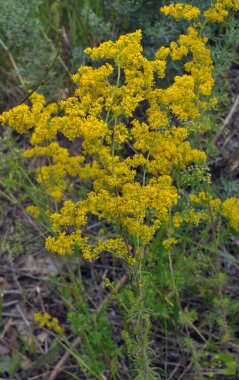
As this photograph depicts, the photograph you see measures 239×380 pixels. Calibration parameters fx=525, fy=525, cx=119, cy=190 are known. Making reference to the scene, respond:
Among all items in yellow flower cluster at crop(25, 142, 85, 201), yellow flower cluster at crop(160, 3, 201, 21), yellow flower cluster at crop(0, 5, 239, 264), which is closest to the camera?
yellow flower cluster at crop(0, 5, 239, 264)

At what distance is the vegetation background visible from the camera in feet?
10.2

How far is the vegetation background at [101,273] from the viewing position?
10.2ft

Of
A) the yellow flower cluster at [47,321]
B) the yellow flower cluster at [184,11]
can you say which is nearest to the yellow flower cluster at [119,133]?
the yellow flower cluster at [184,11]

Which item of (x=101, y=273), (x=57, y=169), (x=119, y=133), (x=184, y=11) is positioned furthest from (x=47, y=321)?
(x=184, y=11)

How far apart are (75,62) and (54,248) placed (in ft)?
7.44

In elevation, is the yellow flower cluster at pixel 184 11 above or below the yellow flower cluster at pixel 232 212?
above

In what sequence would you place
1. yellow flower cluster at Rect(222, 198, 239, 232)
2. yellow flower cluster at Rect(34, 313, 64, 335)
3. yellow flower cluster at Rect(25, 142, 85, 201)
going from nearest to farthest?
yellow flower cluster at Rect(222, 198, 239, 232), yellow flower cluster at Rect(25, 142, 85, 201), yellow flower cluster at Rect(34, 313, 64, 335)

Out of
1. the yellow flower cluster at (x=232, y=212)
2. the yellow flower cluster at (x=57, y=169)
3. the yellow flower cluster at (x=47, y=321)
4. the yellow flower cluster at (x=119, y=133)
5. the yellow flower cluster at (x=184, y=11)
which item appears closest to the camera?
the yellow flower cluster at (x=119, y=133)

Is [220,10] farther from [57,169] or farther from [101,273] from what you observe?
[101,273]

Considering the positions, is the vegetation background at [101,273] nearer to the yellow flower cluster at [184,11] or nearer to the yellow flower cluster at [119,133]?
the yellow flower cluster at [184,11]

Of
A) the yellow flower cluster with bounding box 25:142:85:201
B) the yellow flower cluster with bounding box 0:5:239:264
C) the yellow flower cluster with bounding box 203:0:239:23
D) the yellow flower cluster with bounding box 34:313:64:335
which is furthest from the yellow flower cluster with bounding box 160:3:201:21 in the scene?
the yellow flower cluster with bounding box 34:313:64:335

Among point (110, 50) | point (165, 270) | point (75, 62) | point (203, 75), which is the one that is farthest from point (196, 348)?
point (75, 62)

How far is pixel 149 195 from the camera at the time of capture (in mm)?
2174

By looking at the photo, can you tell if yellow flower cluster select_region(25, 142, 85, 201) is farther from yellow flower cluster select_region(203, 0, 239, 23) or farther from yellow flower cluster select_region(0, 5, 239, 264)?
yellow flower cluster select_region(203, 0, 239, 23)
